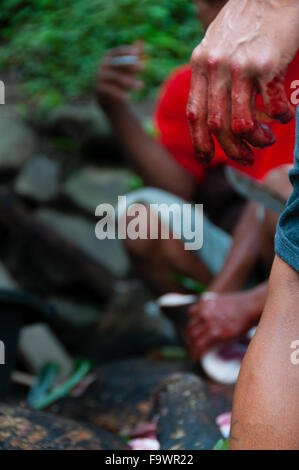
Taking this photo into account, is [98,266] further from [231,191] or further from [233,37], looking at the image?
[233,37]

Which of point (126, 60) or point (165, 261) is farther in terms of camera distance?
point (126, 60)

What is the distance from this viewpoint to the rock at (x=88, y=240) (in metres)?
3.57

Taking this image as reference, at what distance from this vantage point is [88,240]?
3.63 metres

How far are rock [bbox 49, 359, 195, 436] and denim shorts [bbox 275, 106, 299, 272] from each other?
1197mm

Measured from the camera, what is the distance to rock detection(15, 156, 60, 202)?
12.4 feet

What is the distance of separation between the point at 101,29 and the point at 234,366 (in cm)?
215

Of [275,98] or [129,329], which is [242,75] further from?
[129,329]

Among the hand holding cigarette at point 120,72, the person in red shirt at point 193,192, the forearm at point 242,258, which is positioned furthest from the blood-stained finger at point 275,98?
the hand holding cigarette at point 120,72

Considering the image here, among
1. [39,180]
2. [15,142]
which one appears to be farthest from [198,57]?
[15,142]

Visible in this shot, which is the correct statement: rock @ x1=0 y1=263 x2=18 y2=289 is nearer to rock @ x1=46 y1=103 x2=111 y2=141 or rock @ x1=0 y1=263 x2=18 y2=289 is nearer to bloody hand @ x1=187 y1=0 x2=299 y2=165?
rock @ x1=46 y1=103 x2=111 y2=141

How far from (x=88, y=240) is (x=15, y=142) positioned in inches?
33.1

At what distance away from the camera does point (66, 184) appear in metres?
3.87

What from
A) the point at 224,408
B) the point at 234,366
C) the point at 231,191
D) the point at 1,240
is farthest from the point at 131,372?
the point at 1,240

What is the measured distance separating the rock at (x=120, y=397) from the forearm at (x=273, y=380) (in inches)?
42.9
